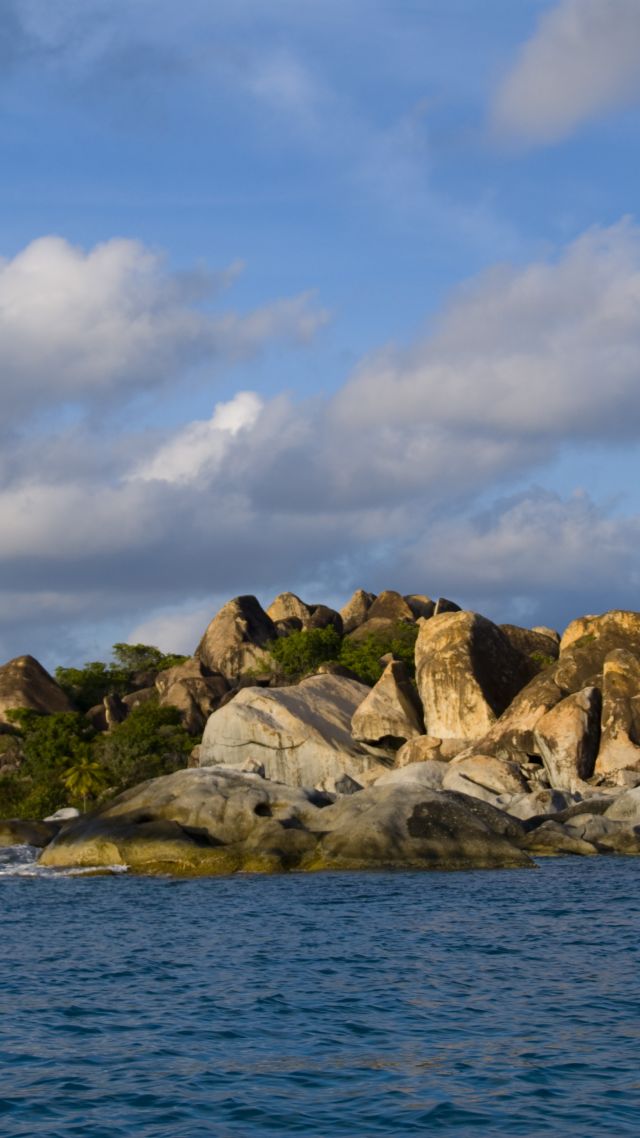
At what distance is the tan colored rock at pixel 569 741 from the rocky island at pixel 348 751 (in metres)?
0.09

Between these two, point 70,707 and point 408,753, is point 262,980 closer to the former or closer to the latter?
point 408,753

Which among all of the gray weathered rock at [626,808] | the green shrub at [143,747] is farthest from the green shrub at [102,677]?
the gray weathered rock at [626,808]

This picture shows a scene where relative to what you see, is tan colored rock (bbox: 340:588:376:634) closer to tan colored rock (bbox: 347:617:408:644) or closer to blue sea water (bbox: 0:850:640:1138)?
tan colored rock (bbox: 347:617:408:644)

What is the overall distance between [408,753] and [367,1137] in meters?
56.2

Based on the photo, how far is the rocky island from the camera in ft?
156

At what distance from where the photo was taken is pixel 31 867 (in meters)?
51.7

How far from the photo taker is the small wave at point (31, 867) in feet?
159

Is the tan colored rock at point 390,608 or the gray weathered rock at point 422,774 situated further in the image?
the tan colored rock at point 390,608

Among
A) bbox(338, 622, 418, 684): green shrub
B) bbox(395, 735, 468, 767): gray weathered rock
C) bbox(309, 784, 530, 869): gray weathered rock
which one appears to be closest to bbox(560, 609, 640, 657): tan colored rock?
bbox(395, 735, 468, 767): gray weathered rock

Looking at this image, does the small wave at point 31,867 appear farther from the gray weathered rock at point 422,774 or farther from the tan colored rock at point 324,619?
the tan colored rock at point 324,619

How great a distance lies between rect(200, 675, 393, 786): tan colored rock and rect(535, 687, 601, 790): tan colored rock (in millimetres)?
9499

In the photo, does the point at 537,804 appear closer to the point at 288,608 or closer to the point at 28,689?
the point at 28,689

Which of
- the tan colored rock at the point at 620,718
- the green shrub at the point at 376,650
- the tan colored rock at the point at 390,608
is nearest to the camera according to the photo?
the tan colored rock at the point at 620,718

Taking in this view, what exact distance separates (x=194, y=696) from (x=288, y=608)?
112 feet
